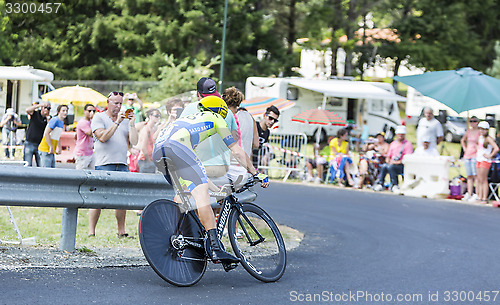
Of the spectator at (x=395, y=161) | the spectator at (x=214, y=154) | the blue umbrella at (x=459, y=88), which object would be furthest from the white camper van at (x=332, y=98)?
the spectator at (x=214, y=154)

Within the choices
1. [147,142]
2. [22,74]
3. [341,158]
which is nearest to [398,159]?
[341,158]

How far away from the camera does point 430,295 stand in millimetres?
7586

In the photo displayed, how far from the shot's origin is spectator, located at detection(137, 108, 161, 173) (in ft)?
38.1

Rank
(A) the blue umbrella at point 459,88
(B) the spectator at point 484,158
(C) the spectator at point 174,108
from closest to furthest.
A: (C) the spectator at point 174,108 → (A) the blue umbrella at point 459,88 → (B) the spectator at point 484,158

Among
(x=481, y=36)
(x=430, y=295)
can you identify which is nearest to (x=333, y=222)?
(x=430, y=295)

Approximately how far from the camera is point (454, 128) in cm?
3959

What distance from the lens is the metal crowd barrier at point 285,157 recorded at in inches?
867

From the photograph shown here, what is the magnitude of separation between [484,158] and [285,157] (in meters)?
6.11

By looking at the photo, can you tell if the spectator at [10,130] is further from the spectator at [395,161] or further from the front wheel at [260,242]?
the front wheel at [260,242]

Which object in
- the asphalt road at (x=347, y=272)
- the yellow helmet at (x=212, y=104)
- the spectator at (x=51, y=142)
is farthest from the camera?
the spectator at (x=51, y=142)

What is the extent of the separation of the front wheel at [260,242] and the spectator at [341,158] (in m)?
13.4

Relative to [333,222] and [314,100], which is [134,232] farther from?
[314,100]

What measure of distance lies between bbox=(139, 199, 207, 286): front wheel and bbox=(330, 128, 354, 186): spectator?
14.1m

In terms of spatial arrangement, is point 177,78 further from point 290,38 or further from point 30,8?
point 290,38
